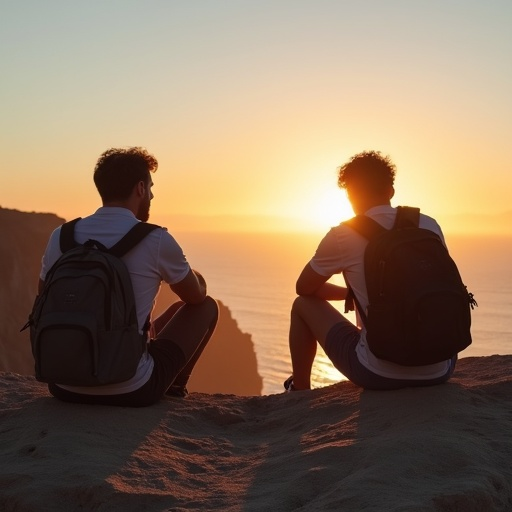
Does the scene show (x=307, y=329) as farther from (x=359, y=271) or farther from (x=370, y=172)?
(x=370, y=172)

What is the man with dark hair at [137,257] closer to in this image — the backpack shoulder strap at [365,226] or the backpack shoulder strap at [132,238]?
the backpack shoulder strap at [132,238]

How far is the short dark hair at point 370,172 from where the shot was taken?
15.2 ft

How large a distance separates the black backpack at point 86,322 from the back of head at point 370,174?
5.62 ft

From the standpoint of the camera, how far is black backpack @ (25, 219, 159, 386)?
12.9 ft

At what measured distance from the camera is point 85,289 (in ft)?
13.0

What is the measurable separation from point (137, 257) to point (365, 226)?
1.53m

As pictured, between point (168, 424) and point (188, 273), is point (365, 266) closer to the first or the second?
point (188, 273)

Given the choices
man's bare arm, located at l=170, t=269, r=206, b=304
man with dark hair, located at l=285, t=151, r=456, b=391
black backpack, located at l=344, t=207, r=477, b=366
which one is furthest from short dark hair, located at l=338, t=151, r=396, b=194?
man's bare arm, located at l=170, t=269, r=206, b=304

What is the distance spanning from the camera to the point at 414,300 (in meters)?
4.09

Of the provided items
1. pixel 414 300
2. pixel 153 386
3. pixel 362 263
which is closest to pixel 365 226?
pixel 362 263

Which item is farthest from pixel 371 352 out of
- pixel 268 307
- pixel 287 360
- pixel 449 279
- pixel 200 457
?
pixel 268 307

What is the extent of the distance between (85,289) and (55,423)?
908mm

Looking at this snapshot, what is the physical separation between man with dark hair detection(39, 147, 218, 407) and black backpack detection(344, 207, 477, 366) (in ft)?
4.20

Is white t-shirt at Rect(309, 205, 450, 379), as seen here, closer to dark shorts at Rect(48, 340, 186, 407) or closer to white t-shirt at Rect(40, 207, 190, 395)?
white t-shirt at Rect(40, 207, 190, 395)
